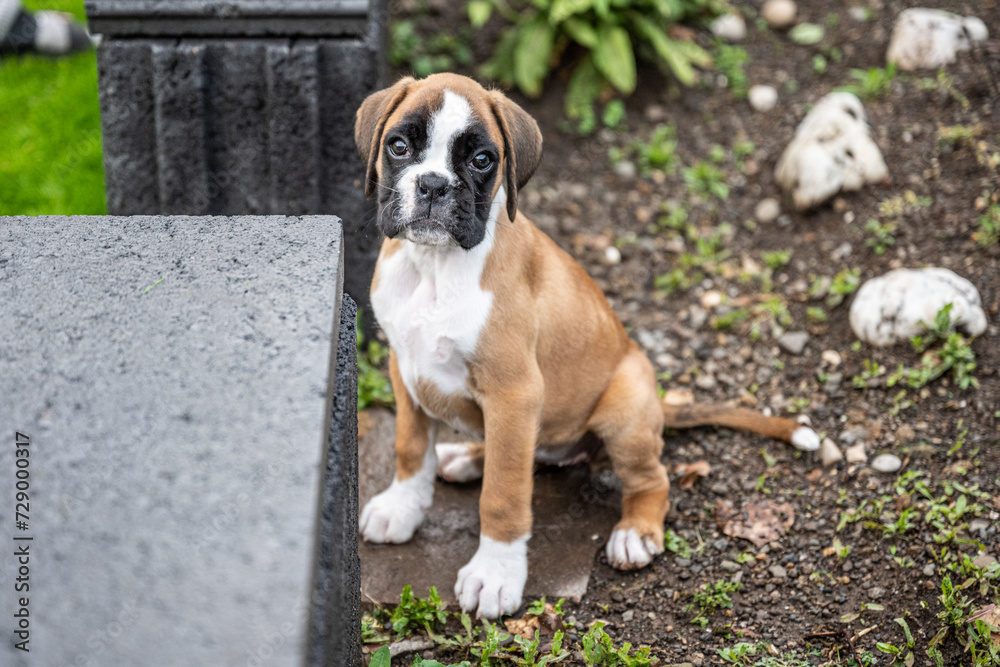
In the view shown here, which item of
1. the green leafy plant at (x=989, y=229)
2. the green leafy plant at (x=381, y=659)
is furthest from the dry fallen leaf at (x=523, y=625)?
the green leafy plant at (x=989, y=229)

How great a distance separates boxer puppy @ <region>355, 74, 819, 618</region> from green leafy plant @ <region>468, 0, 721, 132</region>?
2.98 m

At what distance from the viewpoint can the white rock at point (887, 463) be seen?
4.00 metres

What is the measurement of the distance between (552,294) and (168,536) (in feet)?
6.83

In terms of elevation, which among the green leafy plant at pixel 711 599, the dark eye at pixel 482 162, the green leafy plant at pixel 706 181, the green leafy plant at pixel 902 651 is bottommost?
the green leafy plant at pixel 711 599

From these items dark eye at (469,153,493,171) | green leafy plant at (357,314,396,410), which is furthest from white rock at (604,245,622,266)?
dark eye at (469,153,493,171)

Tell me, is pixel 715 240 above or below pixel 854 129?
below

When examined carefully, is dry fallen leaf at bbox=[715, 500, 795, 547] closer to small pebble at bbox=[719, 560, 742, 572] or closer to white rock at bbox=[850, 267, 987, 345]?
small pebble at bbox=[719, 560, 742, 572]

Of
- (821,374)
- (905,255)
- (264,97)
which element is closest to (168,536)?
(264,97)

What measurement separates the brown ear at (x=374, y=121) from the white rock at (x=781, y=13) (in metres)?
4.82

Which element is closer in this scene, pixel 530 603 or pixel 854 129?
pixel 530 603

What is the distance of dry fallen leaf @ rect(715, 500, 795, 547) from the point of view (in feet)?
12.6

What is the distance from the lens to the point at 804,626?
11.0 feet

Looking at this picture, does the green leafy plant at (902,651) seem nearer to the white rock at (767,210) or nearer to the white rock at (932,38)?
the white rock at (767,210)

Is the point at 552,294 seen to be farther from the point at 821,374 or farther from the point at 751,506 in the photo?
the point at 821,374
